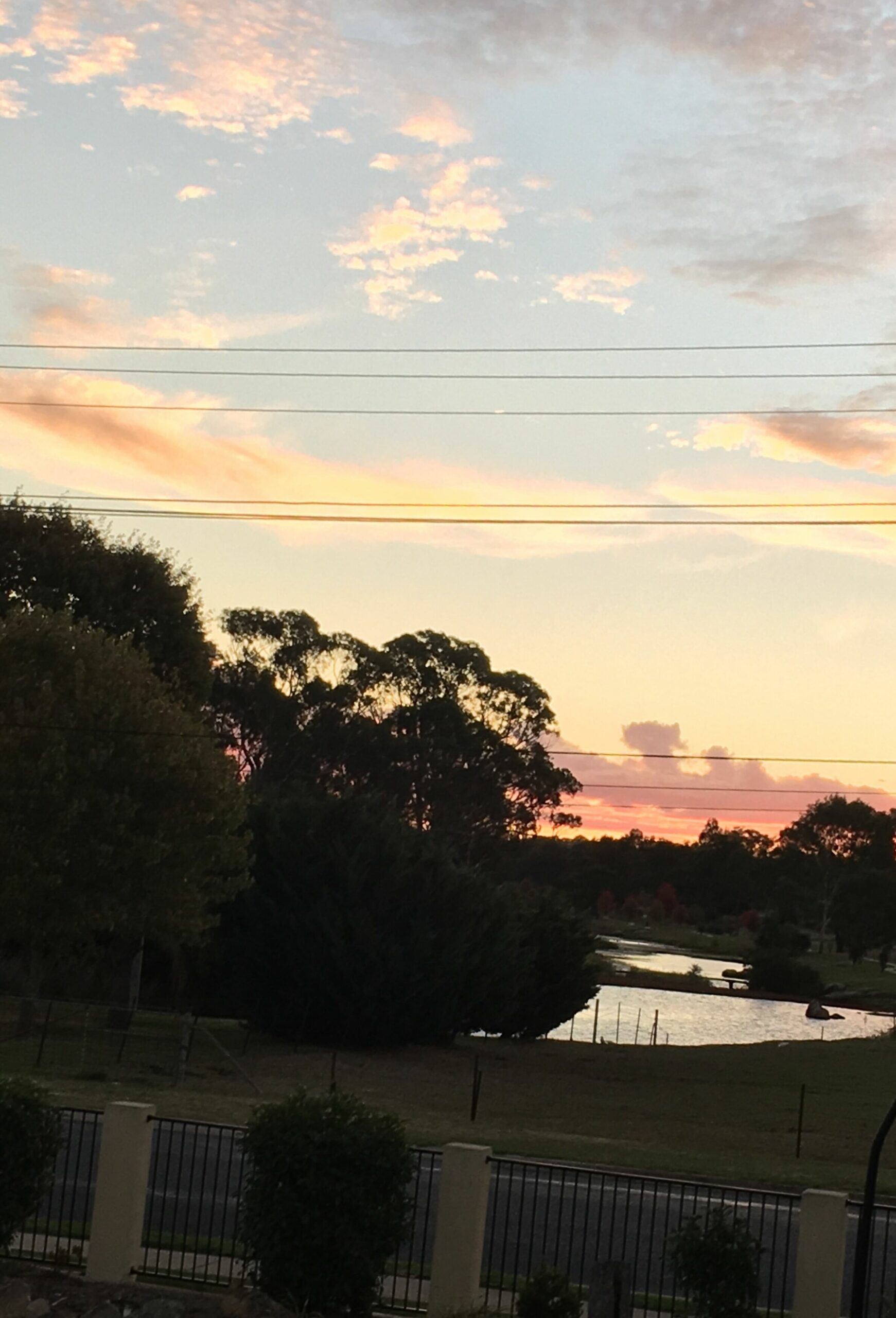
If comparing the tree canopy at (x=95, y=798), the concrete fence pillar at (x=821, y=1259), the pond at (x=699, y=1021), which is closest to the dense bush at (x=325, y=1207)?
the concrete fence pillar at (x=821, y=1259)

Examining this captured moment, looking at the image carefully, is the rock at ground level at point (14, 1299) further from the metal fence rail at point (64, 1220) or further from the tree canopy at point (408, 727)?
the tree canopy at point (408, 727)

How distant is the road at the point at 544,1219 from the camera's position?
1531 centimetres

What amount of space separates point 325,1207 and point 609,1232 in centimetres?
617

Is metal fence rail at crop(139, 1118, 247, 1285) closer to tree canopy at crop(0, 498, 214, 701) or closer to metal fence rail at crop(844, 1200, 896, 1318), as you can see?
metal fence rail at crop(844, 1200, 896, 1318)

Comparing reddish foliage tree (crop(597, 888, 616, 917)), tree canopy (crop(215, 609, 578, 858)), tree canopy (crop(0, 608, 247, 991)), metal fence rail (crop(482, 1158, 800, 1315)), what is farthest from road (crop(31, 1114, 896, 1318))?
reddish foliage tree (crop(597, 888, 616, 917))

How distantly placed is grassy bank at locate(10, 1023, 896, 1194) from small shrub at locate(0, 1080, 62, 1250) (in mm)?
12351

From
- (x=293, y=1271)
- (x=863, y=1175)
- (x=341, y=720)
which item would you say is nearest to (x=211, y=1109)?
(x=863, y=1175)

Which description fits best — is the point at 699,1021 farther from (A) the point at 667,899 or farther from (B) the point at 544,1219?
(A) the point at 667,899

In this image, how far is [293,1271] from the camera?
12.9 meters

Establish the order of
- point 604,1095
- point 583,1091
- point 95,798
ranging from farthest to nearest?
point 583,1091
point 604,1095
point 95,798

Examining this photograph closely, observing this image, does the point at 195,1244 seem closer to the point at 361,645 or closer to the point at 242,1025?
the point at 242,1025

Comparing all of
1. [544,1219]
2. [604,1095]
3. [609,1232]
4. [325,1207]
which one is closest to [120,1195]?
[325,1207]

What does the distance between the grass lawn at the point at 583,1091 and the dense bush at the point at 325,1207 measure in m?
11.8

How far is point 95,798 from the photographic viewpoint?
40.4m
